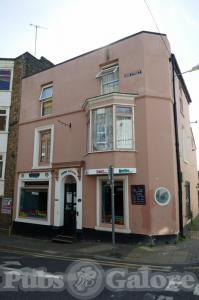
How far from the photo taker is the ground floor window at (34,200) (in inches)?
556

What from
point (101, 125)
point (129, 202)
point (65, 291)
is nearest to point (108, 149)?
point (101, 125)

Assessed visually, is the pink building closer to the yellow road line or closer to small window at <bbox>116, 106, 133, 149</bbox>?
small window at <bbox>116, 106, 133, 149</bbox>

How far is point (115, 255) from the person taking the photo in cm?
888

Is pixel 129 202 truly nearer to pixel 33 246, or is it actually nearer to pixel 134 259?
pixel 134 259

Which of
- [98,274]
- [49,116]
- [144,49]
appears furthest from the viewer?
[49,116]

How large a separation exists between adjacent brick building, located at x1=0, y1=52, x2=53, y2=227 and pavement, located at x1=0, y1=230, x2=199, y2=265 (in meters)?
3.76

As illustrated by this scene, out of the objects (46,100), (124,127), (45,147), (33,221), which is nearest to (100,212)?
(124,127)

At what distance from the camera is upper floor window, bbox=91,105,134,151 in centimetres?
1173

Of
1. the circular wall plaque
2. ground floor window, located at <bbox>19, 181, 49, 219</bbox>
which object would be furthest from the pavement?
ground floor window, located at <bbox>19, 181, 49, 219</bbox>

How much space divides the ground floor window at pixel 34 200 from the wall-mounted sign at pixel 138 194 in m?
5.39

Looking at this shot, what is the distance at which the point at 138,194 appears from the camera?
10992 millimetres

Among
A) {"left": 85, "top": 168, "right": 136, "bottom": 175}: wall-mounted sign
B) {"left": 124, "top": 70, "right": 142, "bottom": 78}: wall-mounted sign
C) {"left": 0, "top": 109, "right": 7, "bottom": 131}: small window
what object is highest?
{"left": 124, "top": 70, "right": 142, "bottom": 78}: wall-mounted sign

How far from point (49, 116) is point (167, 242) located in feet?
31.2

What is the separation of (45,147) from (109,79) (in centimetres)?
558
